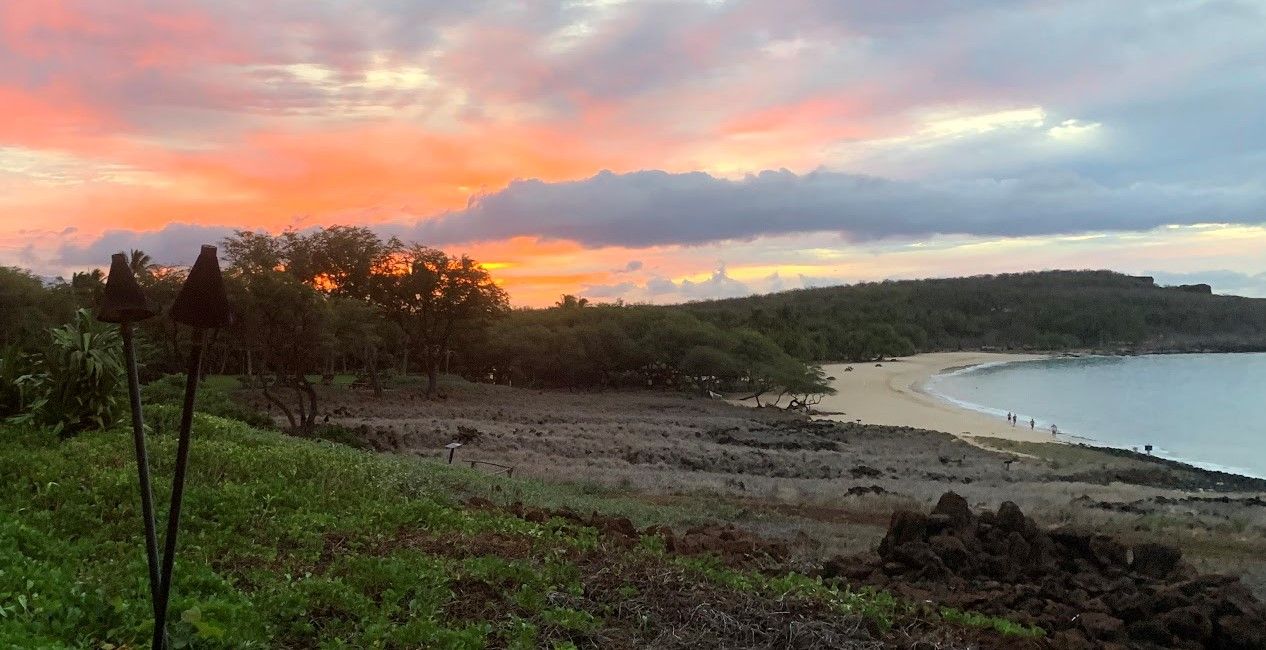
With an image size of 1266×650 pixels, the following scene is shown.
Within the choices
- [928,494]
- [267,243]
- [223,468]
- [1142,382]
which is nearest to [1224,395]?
[1142,382]

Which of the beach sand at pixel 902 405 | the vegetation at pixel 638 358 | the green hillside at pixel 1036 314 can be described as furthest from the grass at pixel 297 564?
the green hillside at pixel 1036 314

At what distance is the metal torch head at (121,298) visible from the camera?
3.87 m

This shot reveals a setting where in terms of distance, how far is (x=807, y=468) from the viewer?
27594 millimetres

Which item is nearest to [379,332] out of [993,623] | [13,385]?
[13,385]

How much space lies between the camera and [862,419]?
5228 cm

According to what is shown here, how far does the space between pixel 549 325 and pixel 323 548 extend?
55565 mm

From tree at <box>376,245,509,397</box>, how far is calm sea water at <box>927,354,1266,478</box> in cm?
3058

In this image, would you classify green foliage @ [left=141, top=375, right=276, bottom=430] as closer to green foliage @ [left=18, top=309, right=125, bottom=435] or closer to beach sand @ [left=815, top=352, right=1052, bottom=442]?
green foliage @ [left=18, top=309, right=125, bottom=435]

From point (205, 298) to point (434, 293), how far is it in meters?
38.3

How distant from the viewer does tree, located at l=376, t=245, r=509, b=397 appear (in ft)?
135

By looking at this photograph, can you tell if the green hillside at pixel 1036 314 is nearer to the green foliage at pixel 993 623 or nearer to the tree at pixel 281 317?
the tree at pixel 281 317

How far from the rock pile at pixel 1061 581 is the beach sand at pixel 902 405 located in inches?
1356

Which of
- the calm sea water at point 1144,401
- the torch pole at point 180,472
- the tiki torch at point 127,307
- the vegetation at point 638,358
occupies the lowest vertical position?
the calm sea water at point 1144,401

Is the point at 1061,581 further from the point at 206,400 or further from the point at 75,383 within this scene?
the point at 206,400
